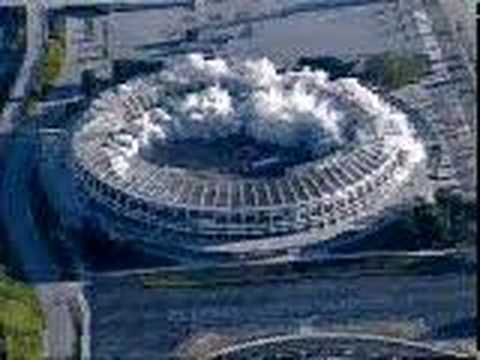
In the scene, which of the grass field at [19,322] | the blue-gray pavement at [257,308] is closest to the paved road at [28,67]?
the grass field at [19,322]

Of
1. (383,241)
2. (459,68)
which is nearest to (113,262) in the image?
(383,241)

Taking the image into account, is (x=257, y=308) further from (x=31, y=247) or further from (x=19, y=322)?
(x=31, y=247)

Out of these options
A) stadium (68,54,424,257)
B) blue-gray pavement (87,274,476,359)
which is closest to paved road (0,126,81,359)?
blue-gray pavement (87,274,476,359)

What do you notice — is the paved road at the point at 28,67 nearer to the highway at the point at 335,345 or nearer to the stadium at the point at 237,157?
the stadium at the point at 237,157

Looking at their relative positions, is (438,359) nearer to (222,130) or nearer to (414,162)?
(414,162)

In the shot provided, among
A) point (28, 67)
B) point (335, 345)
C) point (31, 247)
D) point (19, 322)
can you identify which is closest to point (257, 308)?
point (335, 345)

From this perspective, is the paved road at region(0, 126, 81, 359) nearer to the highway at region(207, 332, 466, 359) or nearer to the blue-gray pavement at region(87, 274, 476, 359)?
the blue-gray pavement at region(87, 274, 476, 359)
